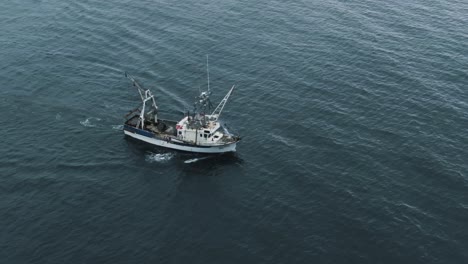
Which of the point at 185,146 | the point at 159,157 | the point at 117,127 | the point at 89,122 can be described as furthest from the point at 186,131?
the point at 89,122

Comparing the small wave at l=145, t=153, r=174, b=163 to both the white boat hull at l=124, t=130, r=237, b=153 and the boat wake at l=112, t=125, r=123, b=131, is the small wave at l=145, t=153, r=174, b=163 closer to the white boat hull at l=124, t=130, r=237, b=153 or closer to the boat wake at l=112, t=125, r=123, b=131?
the white boat hull at l=124, t=130, r=237, b=153

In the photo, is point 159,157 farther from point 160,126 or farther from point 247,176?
point 247,176

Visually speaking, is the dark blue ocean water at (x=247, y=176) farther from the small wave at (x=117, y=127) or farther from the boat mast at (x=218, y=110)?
the boat mast at (x=218, y=110)

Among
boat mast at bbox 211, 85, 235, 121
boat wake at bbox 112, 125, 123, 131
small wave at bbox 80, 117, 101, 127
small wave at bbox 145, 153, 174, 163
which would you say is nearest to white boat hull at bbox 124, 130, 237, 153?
small wave at bbox 145, 153, 174, 163

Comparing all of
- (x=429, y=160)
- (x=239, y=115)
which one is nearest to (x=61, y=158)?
(x=239, y=115)

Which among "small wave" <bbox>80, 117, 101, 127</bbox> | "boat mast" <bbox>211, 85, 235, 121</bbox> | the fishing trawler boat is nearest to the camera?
the fishing trawler boat

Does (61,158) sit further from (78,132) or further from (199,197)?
(199,197)
